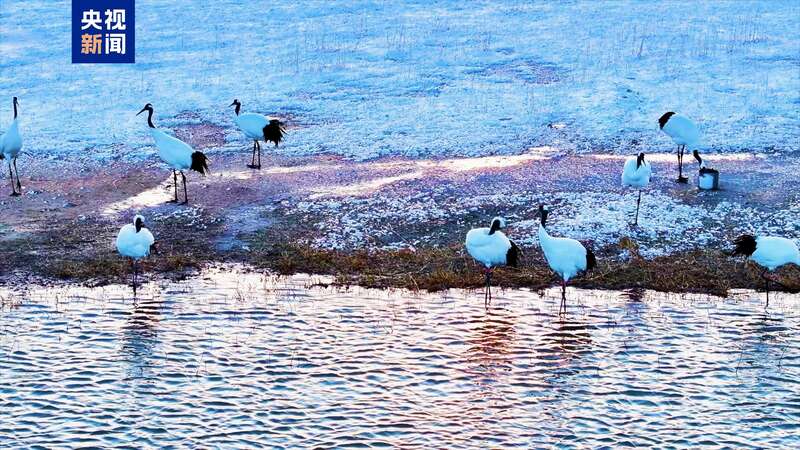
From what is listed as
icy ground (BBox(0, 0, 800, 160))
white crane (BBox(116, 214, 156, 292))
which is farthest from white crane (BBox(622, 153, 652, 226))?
white crane (BBox(116, 214, 156, 292))

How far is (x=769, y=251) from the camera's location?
14992 mm

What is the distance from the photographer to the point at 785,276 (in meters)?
15.9

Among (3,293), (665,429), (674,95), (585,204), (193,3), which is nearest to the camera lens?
(665,429)

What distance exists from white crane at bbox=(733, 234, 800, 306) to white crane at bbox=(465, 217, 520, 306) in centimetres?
328

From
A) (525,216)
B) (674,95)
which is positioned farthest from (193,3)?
(525,216)

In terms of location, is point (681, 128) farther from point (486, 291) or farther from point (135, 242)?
point (135, 242)

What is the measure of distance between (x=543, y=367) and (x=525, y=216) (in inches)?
249

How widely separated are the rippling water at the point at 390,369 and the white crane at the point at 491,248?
0.51m

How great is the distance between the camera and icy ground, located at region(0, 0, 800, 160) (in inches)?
969

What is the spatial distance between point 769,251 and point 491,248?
12.8 ft

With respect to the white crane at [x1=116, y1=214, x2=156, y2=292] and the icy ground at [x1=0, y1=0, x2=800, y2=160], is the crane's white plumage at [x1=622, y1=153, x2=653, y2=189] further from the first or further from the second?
the white crane at [x1=116, y1=214, x2=156, y2=292]

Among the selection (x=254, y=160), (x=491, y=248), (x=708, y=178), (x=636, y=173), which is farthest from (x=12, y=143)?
(x=708, y=178)

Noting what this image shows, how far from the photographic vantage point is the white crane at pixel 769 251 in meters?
15.0

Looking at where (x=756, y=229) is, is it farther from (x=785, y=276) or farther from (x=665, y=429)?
(x=665, y=429)
